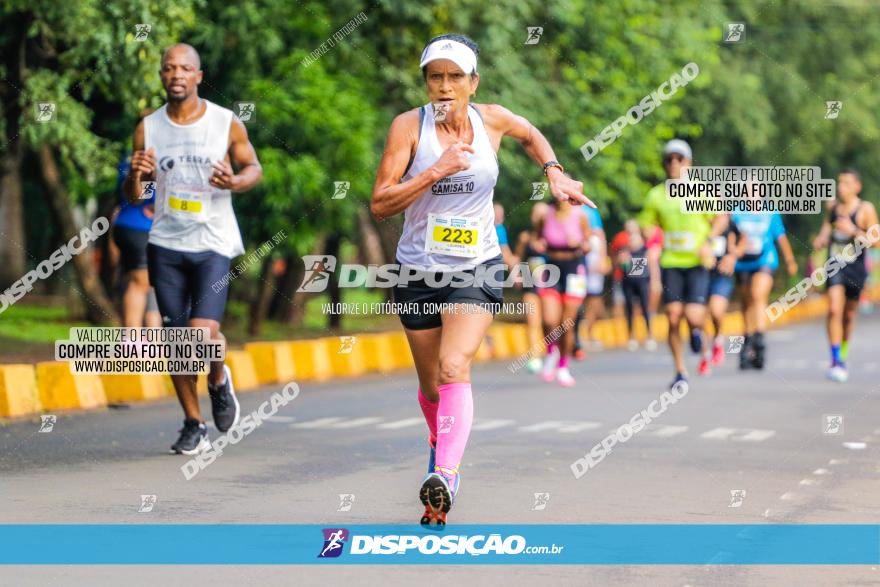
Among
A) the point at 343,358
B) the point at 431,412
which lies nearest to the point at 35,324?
the point at 343,358

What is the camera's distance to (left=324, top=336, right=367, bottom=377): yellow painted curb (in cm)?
1973

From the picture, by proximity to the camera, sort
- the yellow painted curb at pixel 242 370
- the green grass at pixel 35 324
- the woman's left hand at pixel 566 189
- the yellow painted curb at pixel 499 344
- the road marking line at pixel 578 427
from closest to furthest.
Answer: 1. the woman's left hand at pixel 566 189
2. the road marking line at pixel 578 427
3. the yellow painted curb at pixel 242 370
4. the green grass at pixel 35 324
5. the yellow painted curb at pixel 499 344

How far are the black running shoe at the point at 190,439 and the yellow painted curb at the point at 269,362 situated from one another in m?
7.00

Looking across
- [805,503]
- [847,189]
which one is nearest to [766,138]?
[847,189]

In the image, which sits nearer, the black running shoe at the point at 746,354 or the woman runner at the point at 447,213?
the woman runner at the point at 447,213

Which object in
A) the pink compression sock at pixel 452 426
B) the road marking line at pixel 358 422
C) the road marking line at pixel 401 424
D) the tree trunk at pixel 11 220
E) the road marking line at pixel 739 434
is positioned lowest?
the road marking line at pixel 739 434

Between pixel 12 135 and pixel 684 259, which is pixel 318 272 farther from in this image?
pixel 684 259

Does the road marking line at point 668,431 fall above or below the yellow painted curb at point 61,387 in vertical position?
below

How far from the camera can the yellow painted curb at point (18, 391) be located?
1330 cm

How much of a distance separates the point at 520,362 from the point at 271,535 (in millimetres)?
14254

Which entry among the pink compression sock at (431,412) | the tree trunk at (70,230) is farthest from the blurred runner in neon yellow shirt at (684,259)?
the pink compression sock at (431,412)

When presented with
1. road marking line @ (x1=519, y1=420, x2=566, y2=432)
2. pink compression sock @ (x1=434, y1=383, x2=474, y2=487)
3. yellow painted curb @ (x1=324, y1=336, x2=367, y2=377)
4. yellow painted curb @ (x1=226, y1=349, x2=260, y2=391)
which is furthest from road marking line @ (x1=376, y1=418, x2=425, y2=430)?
yellow painted curb @ (x1=324, y1=336, x2=367, y2=377)

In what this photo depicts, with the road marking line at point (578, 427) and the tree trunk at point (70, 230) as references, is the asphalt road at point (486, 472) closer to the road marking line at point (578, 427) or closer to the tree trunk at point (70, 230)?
the road marking line at point (578, 427)

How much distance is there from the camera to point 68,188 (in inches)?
875
